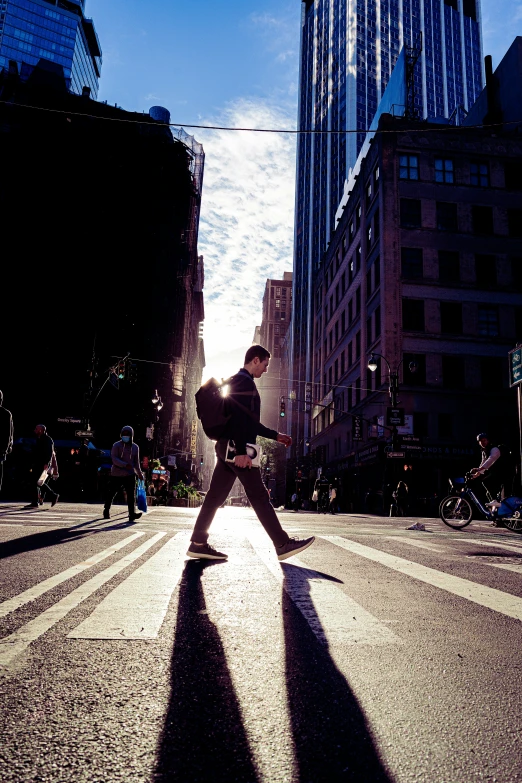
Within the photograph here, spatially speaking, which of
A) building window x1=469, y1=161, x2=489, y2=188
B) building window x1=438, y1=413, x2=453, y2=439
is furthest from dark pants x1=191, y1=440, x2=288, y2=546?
building window x1=469, y1=161, x2=489, y2=188

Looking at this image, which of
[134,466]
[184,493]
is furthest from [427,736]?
[184,493]

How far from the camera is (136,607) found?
10.3 ft

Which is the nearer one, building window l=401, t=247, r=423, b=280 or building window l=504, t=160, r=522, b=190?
building window l=401, t=247, r=423, b=280

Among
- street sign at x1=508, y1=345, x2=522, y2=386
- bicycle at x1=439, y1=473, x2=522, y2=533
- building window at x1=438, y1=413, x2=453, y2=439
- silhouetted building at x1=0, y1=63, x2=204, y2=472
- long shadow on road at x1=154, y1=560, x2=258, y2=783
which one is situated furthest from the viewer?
silhouetted building at x1=0, y1=63, x2=204, y2=472

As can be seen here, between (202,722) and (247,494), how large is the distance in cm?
341

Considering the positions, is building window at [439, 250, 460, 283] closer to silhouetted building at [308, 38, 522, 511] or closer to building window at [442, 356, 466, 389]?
silhouetted building at [308, 38, 522, 511]

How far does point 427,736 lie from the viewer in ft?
5.27

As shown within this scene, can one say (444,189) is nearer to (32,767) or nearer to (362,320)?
(362,320)

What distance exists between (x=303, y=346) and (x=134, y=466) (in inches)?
3198

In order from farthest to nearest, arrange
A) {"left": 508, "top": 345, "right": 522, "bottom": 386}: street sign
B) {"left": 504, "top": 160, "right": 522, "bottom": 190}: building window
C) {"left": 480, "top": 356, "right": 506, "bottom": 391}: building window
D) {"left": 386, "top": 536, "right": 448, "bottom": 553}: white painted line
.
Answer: {"left": 504, "top": 160, "right": 522, "bottom": 190}: building window
{"left": 480, "top": 356, "right": 506, "bottom": 391}: building window
{"left": 508, "top": 345, "right": 522, "bottom": 386}: street sign
{"left": 386, "top": 536, "right": 448, "bottom": 553}: white painted line

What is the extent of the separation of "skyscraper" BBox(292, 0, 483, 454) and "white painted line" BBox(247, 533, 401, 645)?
231 ft

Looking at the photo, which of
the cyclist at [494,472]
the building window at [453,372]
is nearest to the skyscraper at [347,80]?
the building window at [453,372]

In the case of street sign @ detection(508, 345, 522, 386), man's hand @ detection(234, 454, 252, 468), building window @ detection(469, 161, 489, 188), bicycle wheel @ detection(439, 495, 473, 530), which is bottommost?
bicycle wheel @ detection(439, 495, 473, 530)

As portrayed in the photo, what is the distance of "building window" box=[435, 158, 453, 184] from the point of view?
38688 mm
